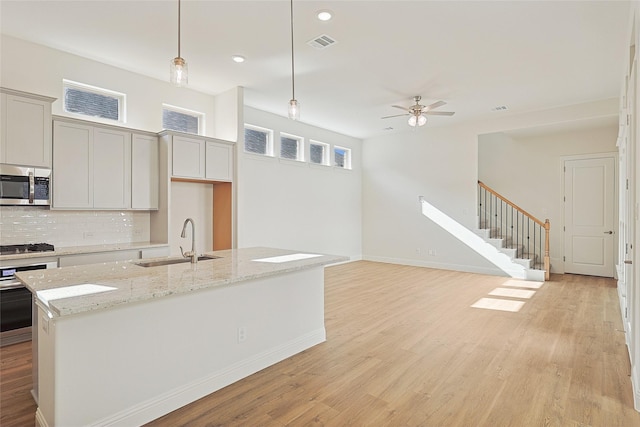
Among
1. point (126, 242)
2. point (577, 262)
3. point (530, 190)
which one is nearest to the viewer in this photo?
point (126, 242)

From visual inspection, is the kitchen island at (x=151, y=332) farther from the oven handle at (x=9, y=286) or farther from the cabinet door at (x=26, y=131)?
the cabinet door at (x=26, y=131)

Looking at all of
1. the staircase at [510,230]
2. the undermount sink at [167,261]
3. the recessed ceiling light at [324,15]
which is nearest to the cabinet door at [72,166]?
the undermount sink at [167,261]

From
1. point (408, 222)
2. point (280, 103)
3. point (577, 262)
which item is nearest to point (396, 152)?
point (408, 222)

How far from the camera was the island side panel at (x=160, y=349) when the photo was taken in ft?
6.39

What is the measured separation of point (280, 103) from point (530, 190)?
19.7 ft

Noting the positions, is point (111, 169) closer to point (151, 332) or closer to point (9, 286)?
point (9, 286)

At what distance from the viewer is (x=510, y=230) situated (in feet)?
26.8

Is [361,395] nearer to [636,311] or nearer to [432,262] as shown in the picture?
[636,311]

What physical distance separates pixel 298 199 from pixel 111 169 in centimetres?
391

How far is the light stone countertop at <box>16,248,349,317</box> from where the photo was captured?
183 centimetres

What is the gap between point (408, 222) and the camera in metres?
8.63

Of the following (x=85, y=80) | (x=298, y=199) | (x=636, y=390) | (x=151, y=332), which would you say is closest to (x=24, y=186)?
(x=85, y=80)

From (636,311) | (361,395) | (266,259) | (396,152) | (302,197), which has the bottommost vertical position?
(361,395)

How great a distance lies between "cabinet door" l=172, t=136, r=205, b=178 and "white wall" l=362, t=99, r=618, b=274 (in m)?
5.23
